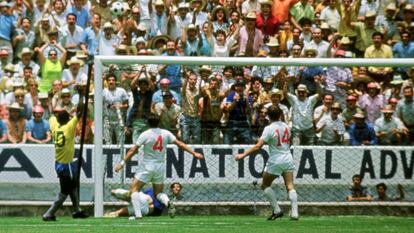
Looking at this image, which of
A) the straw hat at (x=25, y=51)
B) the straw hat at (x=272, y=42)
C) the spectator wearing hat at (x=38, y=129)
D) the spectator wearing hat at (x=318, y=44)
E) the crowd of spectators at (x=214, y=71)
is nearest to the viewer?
the crowd of spectators at (x=214, y=71)

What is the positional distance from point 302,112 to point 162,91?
2280 mm

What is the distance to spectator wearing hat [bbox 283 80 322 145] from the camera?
68.8 feet

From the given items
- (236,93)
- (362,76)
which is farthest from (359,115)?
(236,93)

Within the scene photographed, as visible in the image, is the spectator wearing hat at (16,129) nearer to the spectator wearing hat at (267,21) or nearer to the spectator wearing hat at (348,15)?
the spectator wearing hat at (267,21)

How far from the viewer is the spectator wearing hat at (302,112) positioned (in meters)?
21.0

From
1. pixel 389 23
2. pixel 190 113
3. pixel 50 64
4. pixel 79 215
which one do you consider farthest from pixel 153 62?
pixel 389 23

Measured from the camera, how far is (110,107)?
69.2 ft

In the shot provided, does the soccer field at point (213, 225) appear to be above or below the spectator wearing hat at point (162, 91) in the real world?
below

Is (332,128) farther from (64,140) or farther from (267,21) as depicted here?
(64,140)

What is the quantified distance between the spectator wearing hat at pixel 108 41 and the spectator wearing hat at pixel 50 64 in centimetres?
73

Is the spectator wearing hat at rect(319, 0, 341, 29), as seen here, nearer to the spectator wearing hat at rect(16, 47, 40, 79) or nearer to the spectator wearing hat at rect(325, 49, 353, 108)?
the spectator wearing hat at rect(325, 49, 353, 108)

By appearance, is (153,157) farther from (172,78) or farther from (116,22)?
(116,22)

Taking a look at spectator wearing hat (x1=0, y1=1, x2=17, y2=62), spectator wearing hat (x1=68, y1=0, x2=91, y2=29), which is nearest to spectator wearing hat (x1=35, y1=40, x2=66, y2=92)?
spectator wearing hat (x1=0, y1=1, x2=17, y2=62)

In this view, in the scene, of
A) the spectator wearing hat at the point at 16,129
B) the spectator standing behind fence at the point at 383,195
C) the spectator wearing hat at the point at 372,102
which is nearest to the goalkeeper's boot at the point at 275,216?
the spectator standing behind fence at the point at 383,195
